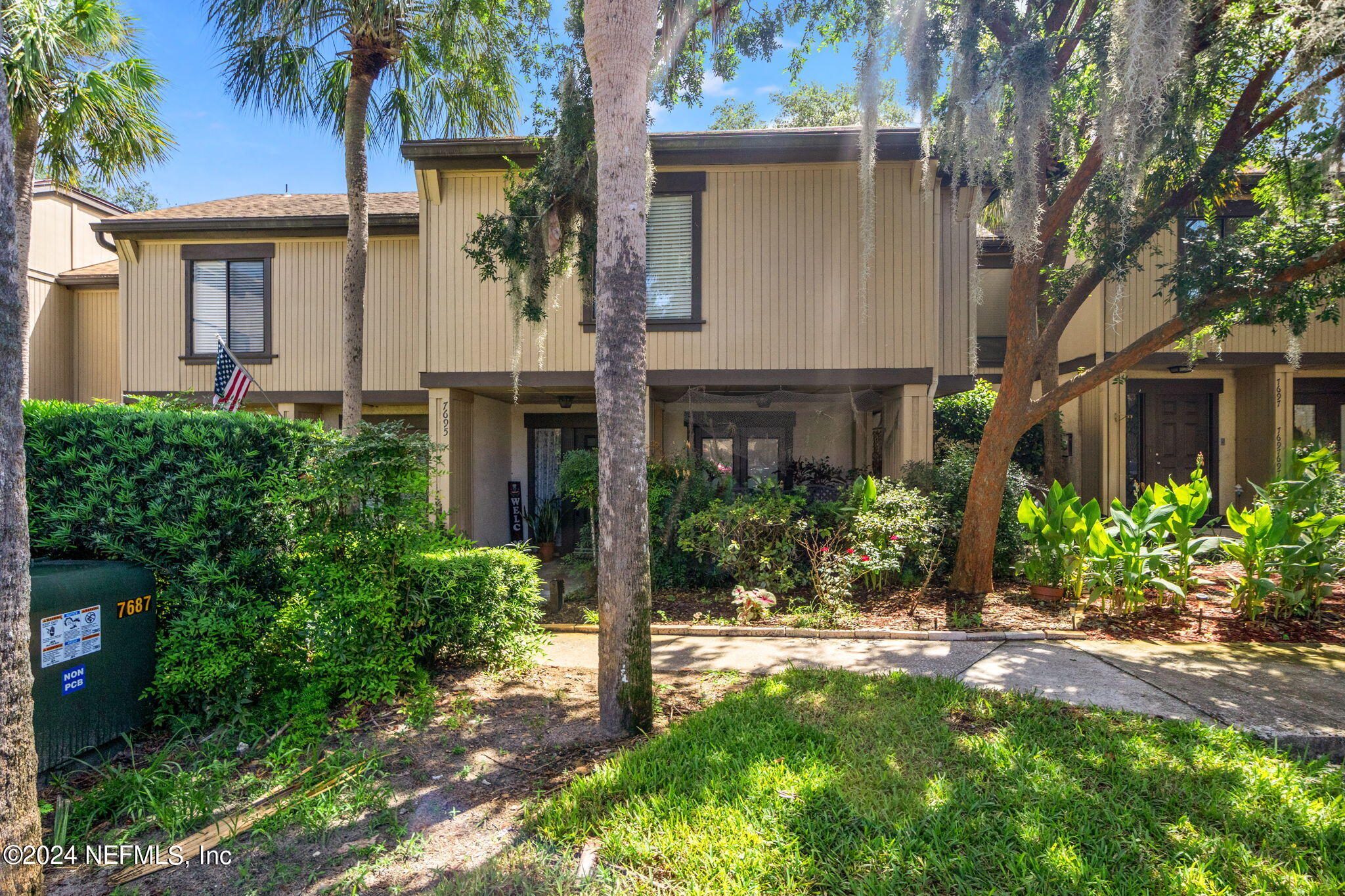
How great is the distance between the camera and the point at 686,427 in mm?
10039

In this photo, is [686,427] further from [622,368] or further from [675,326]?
[622,368]

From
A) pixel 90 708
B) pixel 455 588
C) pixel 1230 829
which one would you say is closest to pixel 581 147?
pixel 455 588

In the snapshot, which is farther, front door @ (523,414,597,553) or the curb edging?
front door @ (523,414,597,553)

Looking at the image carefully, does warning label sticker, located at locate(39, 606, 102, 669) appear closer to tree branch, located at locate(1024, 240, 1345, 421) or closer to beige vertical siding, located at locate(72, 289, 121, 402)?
tree branch, located at locate(1024, 240, 1345, 421)

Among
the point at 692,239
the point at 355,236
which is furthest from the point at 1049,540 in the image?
the point at 355,236

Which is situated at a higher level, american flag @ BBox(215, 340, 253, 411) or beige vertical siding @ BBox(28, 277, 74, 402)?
beige vertical siding @ BBox(28, 277, 74, 402)

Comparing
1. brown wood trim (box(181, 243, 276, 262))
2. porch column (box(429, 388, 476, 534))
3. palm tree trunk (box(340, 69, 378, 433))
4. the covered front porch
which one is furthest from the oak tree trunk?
brown wood trim (box(181, 243, 276, 262))

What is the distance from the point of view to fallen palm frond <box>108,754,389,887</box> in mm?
2559

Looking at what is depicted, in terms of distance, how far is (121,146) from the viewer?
8.86 metres

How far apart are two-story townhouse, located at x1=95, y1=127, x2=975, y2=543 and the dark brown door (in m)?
4.90

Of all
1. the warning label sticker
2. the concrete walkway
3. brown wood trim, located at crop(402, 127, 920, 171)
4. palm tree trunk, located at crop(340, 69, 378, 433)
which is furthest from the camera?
brown wood trim, located at crop(402, 127, 920, 171)

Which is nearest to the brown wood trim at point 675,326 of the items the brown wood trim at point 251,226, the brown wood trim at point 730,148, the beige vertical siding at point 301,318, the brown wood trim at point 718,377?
the brown wood trim at point 718,377

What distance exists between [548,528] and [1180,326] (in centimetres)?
843

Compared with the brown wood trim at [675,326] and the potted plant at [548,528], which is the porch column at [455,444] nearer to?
the potted plant at [548,528]
